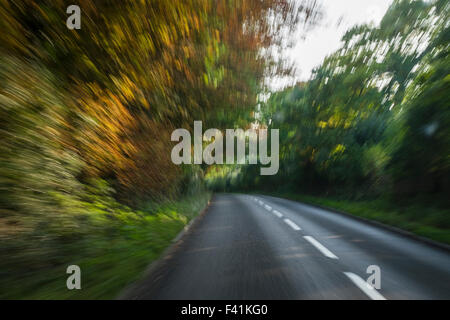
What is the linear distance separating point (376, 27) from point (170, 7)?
17.5 m

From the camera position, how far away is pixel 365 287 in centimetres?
396

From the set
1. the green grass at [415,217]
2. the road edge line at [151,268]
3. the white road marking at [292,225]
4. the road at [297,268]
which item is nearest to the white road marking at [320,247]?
the road at [297,268]

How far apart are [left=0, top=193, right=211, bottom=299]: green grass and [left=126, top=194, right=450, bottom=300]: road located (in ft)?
1.41

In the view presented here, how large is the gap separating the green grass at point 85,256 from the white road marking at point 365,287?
11.2 feet

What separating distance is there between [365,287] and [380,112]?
56.5 feet

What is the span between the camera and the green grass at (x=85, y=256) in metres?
3.54

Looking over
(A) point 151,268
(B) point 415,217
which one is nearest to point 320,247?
(A) point 151,268

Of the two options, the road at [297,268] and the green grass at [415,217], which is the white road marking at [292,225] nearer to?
the road at [297,268]

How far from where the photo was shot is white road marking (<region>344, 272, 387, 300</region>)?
12.1 feet

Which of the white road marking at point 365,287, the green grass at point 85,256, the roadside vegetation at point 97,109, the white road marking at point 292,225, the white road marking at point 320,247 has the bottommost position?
the white road marking at point 292,225

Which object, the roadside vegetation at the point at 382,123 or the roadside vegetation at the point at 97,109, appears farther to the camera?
the roadside vegetation at the point at 382,123

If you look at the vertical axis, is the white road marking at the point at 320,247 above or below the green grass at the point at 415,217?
below

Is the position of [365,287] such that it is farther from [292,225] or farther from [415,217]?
[415,217]
